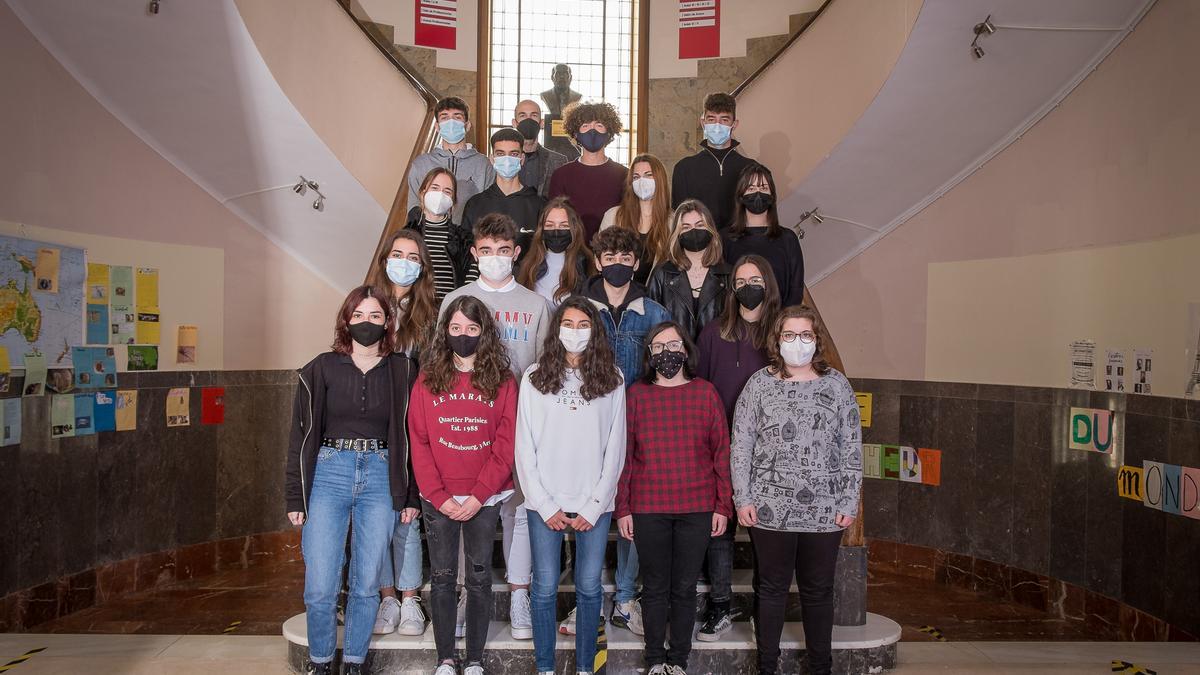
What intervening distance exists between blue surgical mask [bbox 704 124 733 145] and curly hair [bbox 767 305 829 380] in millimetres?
1449

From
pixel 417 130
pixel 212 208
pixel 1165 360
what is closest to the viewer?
pixel 1165 360

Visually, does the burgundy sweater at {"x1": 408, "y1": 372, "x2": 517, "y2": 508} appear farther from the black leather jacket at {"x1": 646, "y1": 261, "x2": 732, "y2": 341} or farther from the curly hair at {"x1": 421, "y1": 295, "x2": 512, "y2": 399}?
the black leather jacket at {"x1": 646, "y1": 261, "x2": 732, "y2": 341}

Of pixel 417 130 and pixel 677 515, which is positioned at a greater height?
pixel 417 130

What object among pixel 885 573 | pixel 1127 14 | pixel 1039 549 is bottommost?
pixel 885 573

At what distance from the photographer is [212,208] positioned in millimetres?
5340

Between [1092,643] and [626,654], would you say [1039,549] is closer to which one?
[1092,643]

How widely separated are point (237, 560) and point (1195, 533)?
17.6 ft

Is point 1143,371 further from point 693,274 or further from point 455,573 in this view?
point 455,573

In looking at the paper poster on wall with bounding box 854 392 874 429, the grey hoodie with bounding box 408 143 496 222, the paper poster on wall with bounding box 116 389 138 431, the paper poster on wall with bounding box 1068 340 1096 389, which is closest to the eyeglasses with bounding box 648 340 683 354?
the grey hoodie with bounding box 408 143 496 222

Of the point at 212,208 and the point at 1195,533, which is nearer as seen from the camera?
Result: the point at 1195,533

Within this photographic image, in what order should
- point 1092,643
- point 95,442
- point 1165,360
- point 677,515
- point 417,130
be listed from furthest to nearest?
point 417,130
point 95,442
point 1165,360
point 1092,643
point 677,515

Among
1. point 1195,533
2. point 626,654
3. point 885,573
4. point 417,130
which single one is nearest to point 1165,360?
point 1195,533

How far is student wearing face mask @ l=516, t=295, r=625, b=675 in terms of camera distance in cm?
298

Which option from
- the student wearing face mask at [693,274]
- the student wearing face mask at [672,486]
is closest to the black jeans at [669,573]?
the student wearing face mask at [672,486]
